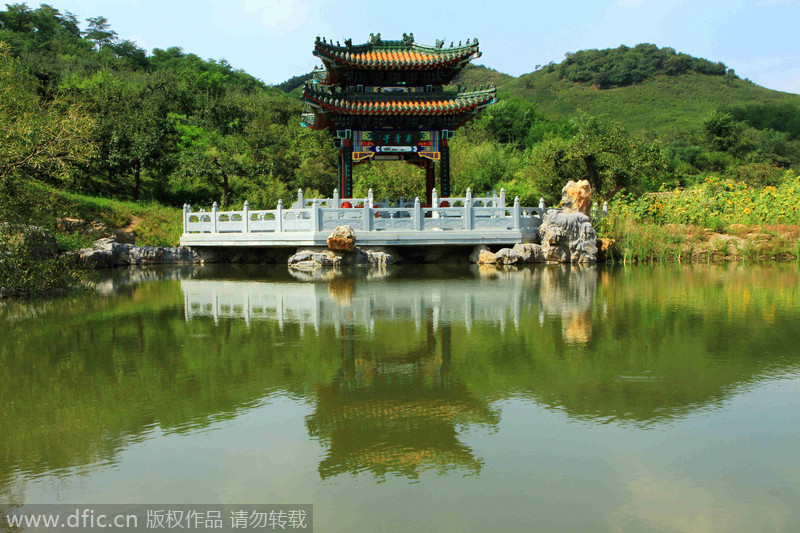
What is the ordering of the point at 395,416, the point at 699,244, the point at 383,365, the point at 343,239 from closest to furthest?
the point at 395,416 < the point at 383,365 < the point at 343,239 < the point at 699,244

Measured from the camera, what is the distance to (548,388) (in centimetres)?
547

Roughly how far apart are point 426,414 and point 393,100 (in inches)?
667

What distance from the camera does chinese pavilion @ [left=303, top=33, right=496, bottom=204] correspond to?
20.2 meters

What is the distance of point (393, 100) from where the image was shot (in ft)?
67.7

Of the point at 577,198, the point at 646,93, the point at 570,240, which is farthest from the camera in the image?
the point at 646,93

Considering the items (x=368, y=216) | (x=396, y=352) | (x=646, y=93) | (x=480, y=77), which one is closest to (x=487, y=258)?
(x=368, y=216)

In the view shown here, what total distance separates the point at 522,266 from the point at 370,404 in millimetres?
13739

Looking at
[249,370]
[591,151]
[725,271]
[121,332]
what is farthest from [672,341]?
[591,151]

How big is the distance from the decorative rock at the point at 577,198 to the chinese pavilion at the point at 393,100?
12.1 ft

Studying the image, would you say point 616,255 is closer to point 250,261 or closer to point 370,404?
point 250,261

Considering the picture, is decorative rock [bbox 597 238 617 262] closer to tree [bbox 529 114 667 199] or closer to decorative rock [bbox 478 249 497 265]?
decorative rock [bbox 478 249 497 265]

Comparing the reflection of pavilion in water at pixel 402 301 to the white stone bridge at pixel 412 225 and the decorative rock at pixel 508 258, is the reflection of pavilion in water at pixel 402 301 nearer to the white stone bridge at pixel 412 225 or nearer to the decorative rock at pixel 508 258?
the decorative rock at pixel 508 258

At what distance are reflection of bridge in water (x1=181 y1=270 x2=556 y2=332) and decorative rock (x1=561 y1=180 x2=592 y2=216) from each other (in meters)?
5.39

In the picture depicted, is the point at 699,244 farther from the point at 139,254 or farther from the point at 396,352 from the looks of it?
the point at 139,254
